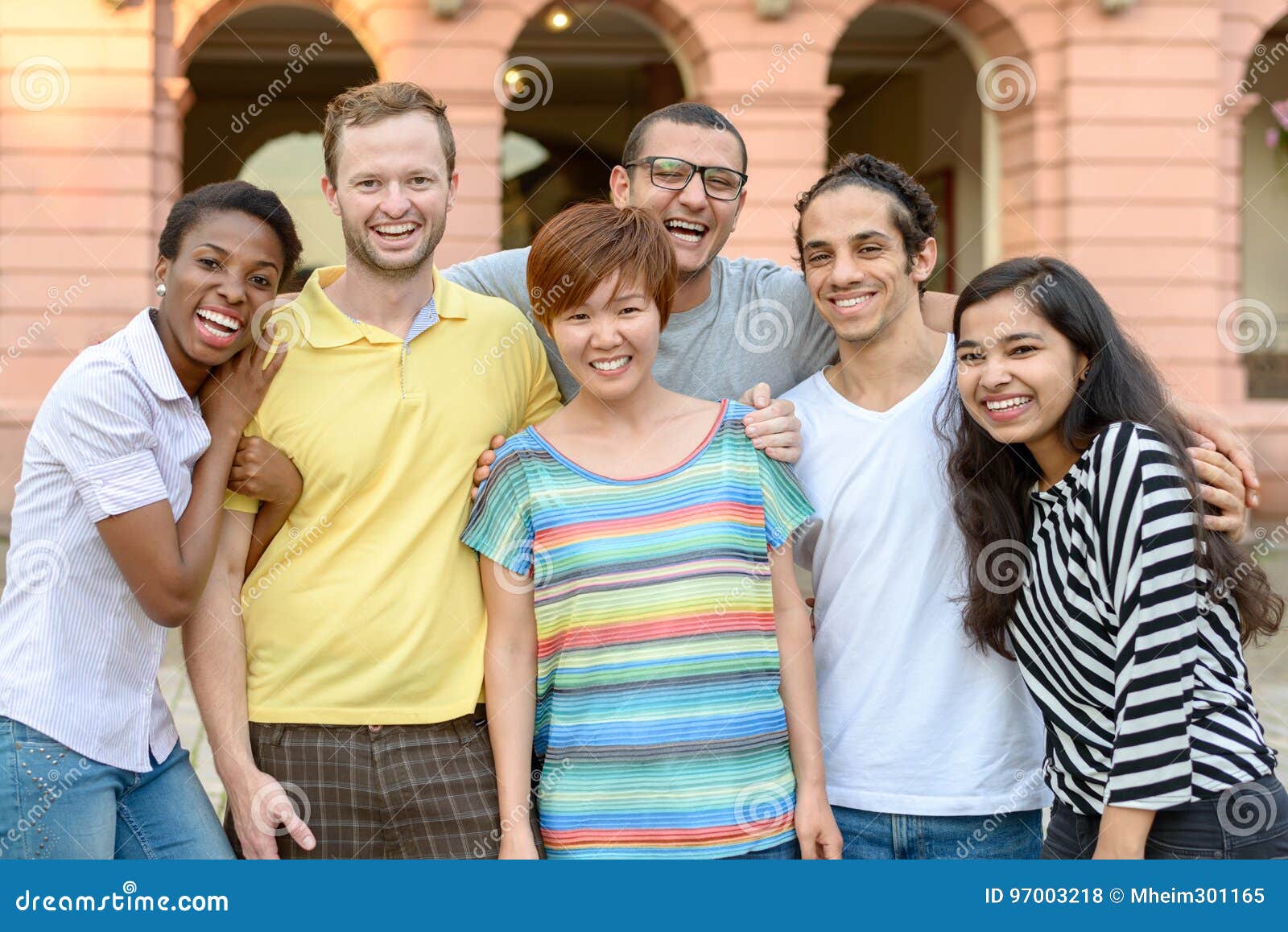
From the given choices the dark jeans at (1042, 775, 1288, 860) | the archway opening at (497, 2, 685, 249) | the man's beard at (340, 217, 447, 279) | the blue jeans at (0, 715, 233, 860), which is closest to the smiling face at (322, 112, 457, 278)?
the man's beard at (340, 217, 447, 279)

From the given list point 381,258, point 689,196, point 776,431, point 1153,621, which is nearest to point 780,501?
point 776,431

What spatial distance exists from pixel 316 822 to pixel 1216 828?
1.66m

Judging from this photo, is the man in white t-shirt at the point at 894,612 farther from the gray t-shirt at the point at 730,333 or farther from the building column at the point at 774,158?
the building column at the point at 774,158

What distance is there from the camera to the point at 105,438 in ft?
7.03

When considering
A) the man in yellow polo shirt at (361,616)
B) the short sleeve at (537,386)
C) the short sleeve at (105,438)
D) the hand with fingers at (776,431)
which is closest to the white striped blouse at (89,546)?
the short sleeve at (105,438)

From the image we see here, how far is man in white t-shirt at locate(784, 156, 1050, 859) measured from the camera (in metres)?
2.37

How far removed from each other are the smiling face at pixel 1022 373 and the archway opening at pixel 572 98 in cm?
869

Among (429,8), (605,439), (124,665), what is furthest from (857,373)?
(429,8)

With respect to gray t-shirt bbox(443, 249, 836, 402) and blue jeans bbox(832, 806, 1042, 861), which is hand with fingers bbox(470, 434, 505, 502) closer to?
gray t-shirt bbox(443, 249, 836, 402)

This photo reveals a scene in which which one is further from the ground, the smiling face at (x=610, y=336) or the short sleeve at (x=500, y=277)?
the short sleeve at (x=500, y=277)

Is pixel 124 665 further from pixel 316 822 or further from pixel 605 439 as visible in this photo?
pixel 605 439

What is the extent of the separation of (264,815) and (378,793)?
219 mm

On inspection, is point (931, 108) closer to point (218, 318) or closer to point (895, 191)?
point (895, 191)

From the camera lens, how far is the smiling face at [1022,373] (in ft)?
7.27
